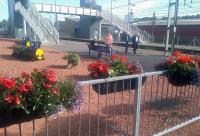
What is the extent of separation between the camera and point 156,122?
18.7 ft

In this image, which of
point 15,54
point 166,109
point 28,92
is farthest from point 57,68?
point 28,92

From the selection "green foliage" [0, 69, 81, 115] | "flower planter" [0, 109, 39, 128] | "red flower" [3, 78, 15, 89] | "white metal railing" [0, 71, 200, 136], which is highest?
"red flower" [3, 78, 15, 89]

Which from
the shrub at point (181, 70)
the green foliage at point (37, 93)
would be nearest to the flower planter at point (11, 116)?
the green foliage at point (37, 93)

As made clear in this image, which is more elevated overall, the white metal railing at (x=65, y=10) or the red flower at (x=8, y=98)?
the white metal railing at (x=65, y=10)

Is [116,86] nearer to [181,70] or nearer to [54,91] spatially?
[54,91]

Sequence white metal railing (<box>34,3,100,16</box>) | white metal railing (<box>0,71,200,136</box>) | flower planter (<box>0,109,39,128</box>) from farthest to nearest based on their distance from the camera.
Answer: white metal railing (<box>34,3,100,16</box>)
white metal railing (<box>0,71,200,136</box>)
flower planter (<box>0,109,39,128</box>)

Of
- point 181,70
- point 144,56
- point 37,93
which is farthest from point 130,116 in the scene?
point 144,56

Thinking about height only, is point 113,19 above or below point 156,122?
above

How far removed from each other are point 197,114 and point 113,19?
41116mm

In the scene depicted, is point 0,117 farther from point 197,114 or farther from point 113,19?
point 113,19

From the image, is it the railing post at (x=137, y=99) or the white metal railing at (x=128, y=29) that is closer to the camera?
the railing post at (x=137, y=99)

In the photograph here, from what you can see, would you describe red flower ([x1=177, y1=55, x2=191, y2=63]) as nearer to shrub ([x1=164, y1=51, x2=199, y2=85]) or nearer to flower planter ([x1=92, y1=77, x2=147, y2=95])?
shrub ([x1=164, y1=51, x2=199, y2=85])

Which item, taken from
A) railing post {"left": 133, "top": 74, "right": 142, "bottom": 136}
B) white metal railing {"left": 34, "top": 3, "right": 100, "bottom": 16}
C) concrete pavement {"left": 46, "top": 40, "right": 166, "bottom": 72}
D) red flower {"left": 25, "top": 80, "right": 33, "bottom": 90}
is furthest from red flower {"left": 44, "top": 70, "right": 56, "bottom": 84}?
white metal railing {"left": 34, "top": 3, "right": 100, "bottom": 16}

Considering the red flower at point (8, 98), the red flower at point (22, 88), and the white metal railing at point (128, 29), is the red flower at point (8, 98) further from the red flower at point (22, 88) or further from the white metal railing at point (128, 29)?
the white metal railing at point (128, 29)
